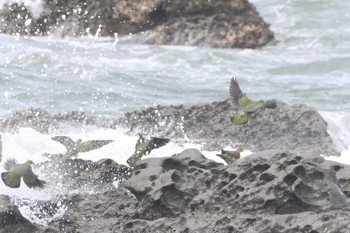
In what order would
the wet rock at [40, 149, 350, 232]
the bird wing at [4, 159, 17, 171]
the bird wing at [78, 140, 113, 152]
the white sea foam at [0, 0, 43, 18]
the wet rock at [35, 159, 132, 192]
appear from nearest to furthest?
the wet rock at [40, 149, 350, 232], the bird wing at [4, 159, 17, 171], the wet rock at [35, 159, 132, 192], the bird wing at [78, 140, 113, 152], the white sea foam at [0, 0, 43, 18]

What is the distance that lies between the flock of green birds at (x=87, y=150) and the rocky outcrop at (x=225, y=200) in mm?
255

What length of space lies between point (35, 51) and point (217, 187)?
8696mm

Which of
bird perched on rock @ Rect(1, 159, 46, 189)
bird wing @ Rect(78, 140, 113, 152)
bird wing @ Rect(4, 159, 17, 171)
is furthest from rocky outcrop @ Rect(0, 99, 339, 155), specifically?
bird perched on rock @ Rect(1, 159, 46, 189)

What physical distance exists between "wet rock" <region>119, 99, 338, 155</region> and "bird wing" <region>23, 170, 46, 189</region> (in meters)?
2.61

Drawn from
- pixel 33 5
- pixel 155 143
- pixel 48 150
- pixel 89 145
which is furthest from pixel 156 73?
pixel 155 143

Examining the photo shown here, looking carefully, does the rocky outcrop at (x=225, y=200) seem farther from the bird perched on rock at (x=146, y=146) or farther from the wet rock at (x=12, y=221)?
the bird perched on rock at (x=146, y=146)

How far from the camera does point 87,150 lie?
255 inches

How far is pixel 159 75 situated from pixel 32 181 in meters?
7.59

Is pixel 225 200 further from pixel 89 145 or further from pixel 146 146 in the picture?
pixel 89 145

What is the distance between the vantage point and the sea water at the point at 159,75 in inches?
410

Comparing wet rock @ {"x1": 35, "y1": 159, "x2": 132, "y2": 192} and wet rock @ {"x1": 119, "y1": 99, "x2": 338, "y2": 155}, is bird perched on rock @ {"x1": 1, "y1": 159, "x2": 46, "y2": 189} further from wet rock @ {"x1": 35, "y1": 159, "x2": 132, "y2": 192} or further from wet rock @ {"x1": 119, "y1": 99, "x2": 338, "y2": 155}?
wet rock @ {"x1": 119, "y1": 99, "x2": 338, "y2": 155}

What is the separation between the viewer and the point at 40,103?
10.6 metres

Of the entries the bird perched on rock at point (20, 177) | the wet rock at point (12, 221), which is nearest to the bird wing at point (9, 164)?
the bird perched on rock at point (20, 177)

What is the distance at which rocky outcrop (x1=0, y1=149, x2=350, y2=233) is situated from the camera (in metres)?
4.78
